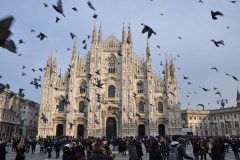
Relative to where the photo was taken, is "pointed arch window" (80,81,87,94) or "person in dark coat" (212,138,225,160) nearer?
"person in dark coat" (212,138,225,160)

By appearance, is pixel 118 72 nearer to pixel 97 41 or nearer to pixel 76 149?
pixel 97 41

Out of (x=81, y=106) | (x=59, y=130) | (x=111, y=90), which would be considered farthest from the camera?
(x=111, y=90)

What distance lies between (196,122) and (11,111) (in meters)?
A: 47.8

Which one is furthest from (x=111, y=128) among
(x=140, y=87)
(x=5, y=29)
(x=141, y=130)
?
(x=5, y=29)

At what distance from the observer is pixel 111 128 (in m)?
42.7

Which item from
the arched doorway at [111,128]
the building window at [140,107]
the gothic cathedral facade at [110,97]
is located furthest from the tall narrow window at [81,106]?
the building window at [140,107]

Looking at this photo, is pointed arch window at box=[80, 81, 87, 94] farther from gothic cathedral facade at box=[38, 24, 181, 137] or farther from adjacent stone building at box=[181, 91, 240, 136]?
adjacent stone building at box=[181, 91, 240, 136]

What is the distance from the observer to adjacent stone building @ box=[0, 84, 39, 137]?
151 ft

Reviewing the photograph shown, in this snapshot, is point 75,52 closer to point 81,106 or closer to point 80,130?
point 81,106

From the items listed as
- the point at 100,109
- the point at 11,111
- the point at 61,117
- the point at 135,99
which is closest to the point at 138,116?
the point at 135,99

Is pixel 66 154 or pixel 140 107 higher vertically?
pixel 140 107

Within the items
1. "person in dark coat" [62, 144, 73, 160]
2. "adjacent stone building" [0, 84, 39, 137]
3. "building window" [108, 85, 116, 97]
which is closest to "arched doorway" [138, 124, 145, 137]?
"building window" [108, 85, 116, 97]

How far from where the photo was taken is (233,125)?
6219 centimetres

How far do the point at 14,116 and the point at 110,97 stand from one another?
22496mm
